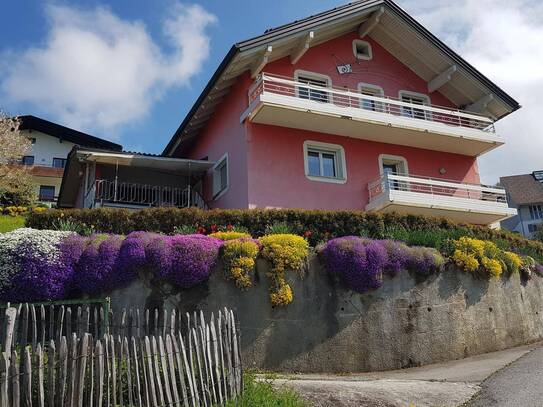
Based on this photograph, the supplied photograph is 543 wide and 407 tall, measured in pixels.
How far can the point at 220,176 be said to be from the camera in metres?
22.2

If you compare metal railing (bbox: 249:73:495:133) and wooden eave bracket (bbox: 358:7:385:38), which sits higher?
wooden eave bracket (bbox: 358:7:385:38)

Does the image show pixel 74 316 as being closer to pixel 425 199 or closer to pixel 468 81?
pixel 425 199

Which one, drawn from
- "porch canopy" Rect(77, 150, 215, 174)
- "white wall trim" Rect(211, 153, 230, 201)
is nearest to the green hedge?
"white wall trim" Rect(211, 153, 230, 201)

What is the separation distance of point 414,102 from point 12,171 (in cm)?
2269

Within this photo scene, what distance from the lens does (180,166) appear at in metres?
22.3

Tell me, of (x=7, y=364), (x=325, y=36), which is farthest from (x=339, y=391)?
(x=325, y=36)

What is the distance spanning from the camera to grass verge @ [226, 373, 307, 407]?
7.51m

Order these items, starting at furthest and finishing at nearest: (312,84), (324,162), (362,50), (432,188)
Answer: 1. (362,50)
2. (432,188)
3. (312,84)
4. (324,162)

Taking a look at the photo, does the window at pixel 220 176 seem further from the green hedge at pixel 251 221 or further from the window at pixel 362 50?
the window at pixel 362 50

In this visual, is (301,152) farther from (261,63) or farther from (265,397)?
(265,397)

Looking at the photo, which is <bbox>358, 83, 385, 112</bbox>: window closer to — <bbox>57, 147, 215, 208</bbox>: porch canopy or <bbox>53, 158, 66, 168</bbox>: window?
<bbox>57, 147, 215, 208</bbox>: porch canopy

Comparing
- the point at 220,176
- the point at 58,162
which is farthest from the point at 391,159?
the point at 58,162

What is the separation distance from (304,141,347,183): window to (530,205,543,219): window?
2395 inches

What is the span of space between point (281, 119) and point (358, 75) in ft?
17.1
